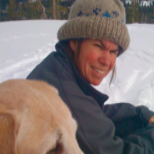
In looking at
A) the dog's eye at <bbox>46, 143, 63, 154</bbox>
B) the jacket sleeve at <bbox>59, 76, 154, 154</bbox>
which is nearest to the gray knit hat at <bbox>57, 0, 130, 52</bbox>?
the jacket sleeve at <bbox>59, 76, 154, 154</bbox>

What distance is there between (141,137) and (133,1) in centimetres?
2965

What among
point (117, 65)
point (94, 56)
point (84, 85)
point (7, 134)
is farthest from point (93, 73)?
point (117, 65)

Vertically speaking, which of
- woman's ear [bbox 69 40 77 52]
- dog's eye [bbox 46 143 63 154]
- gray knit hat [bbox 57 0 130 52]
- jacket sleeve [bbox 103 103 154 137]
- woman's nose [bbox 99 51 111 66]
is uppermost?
gray knit hat [bbox 57 0 130 52]

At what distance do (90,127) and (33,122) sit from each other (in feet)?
1.65

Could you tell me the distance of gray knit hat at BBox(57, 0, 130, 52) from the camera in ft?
6.16

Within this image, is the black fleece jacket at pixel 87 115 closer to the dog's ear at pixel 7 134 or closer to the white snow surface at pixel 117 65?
the dog's ear at pixel 7 134

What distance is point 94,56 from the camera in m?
1.93

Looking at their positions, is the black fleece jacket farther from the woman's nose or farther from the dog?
the woman's nose

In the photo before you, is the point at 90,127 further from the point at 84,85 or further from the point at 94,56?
the point at 94,56

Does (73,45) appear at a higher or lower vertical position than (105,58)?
higher

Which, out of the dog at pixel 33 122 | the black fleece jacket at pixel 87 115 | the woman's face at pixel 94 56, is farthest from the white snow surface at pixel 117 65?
the dog at pixel 33 122

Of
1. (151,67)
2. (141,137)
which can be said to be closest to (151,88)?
(151,67)

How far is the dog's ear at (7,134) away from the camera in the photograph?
104cm

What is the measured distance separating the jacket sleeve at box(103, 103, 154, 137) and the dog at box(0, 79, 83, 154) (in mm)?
1107
